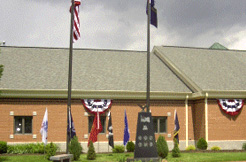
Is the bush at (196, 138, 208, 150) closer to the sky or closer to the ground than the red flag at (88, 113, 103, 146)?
closer to the ground

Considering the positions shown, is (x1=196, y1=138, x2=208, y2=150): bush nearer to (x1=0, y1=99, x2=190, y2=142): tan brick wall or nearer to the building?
the building

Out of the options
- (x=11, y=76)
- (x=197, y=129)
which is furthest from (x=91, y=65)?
(x=197, y=129)

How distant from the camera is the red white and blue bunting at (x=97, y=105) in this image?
2878 centimetres

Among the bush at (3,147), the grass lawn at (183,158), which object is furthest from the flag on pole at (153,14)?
the bush at (3,147)

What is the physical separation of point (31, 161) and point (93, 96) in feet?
27.5

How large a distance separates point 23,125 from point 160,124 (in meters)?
10.9

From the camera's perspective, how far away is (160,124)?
101 feet

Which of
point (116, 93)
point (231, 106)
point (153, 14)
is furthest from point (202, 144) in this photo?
point (153, 14)

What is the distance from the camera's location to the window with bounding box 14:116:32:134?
92.5ft

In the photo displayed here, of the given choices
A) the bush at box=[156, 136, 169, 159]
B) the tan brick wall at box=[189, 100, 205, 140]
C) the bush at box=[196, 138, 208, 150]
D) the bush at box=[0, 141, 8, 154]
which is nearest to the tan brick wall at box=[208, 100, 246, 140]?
the tan brick wall at box=[189, 100, 205, 140]

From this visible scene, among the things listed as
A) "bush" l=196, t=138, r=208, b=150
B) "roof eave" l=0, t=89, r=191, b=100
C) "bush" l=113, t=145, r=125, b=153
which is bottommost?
"bush" l=113, t=145, r=125, b=153

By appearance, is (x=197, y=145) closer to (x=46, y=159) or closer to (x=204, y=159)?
(x=204, y=159)

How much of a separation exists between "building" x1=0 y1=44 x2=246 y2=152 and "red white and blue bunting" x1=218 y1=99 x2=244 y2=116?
1.05 feet

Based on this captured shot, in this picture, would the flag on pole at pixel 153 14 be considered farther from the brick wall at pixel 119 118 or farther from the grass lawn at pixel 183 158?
the grass lawn at pixel 183 158
